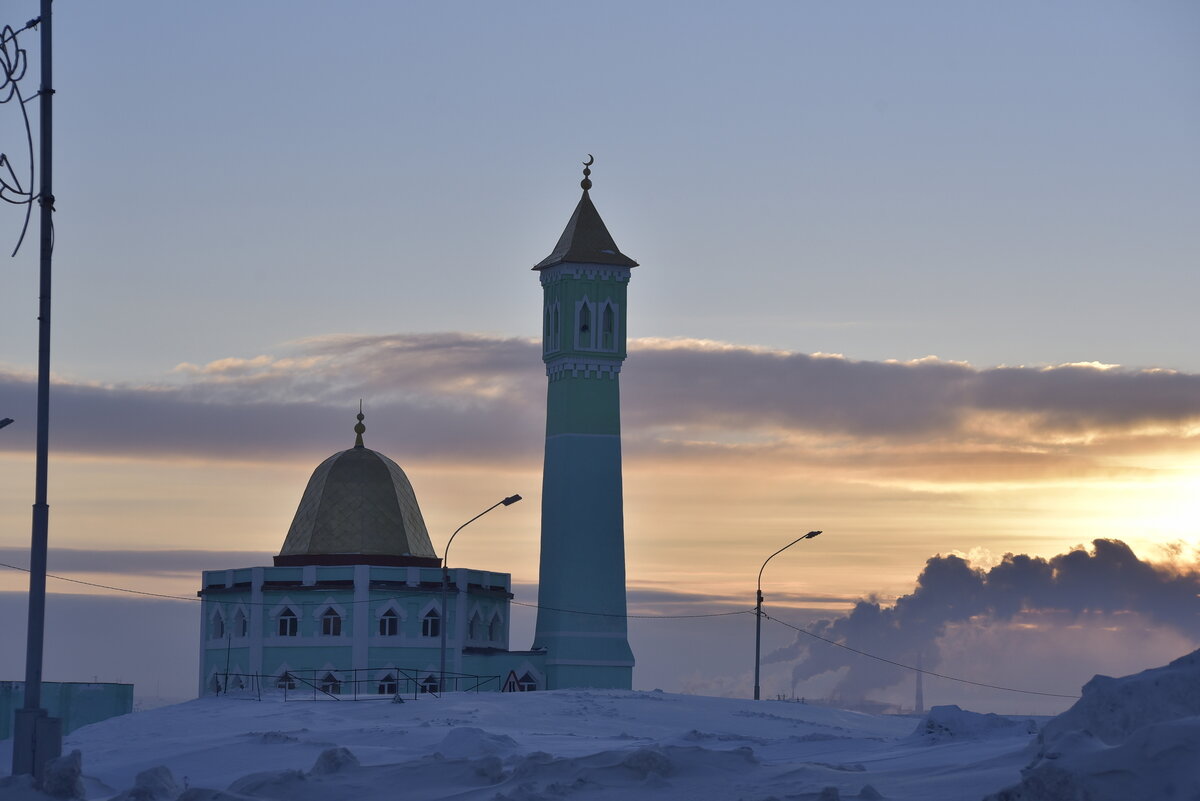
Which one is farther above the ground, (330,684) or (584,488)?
(584,488)

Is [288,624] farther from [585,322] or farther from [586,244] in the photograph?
[586,244]

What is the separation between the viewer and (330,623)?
65.1 metres

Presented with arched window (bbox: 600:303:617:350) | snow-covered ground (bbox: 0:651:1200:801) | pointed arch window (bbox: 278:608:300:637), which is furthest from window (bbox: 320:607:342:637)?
snow-covered ground (bbox: 0:651:1200:801)

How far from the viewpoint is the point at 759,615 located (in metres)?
54.3

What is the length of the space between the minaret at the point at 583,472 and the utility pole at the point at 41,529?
41.5 m

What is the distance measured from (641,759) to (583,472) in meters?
42.3

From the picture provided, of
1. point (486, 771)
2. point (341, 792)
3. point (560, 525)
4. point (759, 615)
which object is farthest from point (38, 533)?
point (560, 525)

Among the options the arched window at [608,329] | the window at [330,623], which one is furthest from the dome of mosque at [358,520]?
the arched window at [608,329]

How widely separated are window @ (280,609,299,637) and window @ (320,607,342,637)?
1105mm

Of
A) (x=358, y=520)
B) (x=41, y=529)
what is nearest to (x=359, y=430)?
(x=358, y=520)

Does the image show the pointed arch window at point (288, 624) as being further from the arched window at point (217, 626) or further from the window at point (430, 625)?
the window at point (430, 625)

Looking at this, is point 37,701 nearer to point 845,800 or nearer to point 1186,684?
point 845,800

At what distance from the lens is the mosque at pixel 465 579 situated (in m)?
65.0

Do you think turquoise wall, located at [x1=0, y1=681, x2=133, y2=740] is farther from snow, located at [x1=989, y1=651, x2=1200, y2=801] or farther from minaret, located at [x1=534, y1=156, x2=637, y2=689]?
snow, located at [x1=989, y1=651, x2=1200, y2=801]
